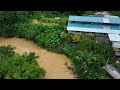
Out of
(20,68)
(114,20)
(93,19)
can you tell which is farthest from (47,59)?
(114,20)

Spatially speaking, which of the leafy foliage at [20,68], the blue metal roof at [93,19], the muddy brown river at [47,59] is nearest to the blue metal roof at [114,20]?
the blue metal roof at [93,19]

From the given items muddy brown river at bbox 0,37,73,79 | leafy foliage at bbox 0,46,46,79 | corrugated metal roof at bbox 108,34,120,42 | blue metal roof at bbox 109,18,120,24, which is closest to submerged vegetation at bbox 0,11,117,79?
leafy foliage at bbox 0,46,46,79

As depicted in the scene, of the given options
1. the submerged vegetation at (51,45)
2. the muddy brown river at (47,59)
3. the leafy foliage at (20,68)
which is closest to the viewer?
the leafy foliage at (20,68)

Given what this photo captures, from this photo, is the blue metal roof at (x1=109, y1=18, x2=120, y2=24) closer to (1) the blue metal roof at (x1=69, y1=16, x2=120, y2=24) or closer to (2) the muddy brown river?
(1) the blue metal roof at (x1=69, y1=16, x2=120, y2=24)

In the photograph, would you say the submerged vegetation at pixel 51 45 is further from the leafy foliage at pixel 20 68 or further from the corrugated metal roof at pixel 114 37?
the corrugated metal roof at pixel 114 37
